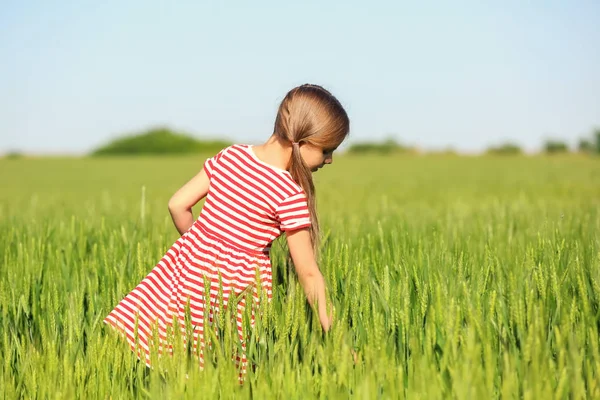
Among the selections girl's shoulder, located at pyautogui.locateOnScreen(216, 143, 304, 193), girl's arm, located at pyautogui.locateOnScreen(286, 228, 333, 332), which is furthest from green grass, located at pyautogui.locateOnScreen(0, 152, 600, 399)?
girl's shoulder, located at pyautogui.locateOnScreen(216, 143, 304, 193)

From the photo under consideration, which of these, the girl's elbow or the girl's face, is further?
the girl's elbow

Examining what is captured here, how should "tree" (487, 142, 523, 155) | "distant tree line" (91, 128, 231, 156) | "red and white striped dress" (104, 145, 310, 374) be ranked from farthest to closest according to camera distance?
"distant tree line" (91, 128, 231, 156), "tree" (487, 142, 523, 155), "red and white striped dress" (104, 145, 310, 374)

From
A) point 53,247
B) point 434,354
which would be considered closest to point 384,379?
point 434,354

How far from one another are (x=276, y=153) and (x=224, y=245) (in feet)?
1.16

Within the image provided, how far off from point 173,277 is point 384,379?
89 centimetres

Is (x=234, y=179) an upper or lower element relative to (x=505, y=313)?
upper

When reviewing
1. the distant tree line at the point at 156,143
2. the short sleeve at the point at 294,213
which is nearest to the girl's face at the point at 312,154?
the short sleeve at the point at 294,213

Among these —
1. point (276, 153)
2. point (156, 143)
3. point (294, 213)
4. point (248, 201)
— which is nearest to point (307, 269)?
point (294, 213)

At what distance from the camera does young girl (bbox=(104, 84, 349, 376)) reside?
7.79ft

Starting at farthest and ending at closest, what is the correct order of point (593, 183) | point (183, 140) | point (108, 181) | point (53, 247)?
1. point (183, 140)
2. point (108, 181)
3. point (593, 183)
4. point (53, 247)

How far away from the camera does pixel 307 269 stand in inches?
92.1

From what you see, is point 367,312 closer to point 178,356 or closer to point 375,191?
point 178,356

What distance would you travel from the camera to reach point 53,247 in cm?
373

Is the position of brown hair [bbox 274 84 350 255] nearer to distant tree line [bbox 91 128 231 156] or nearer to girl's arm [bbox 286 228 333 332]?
girl's arm [bbox 286 228 333 332]
